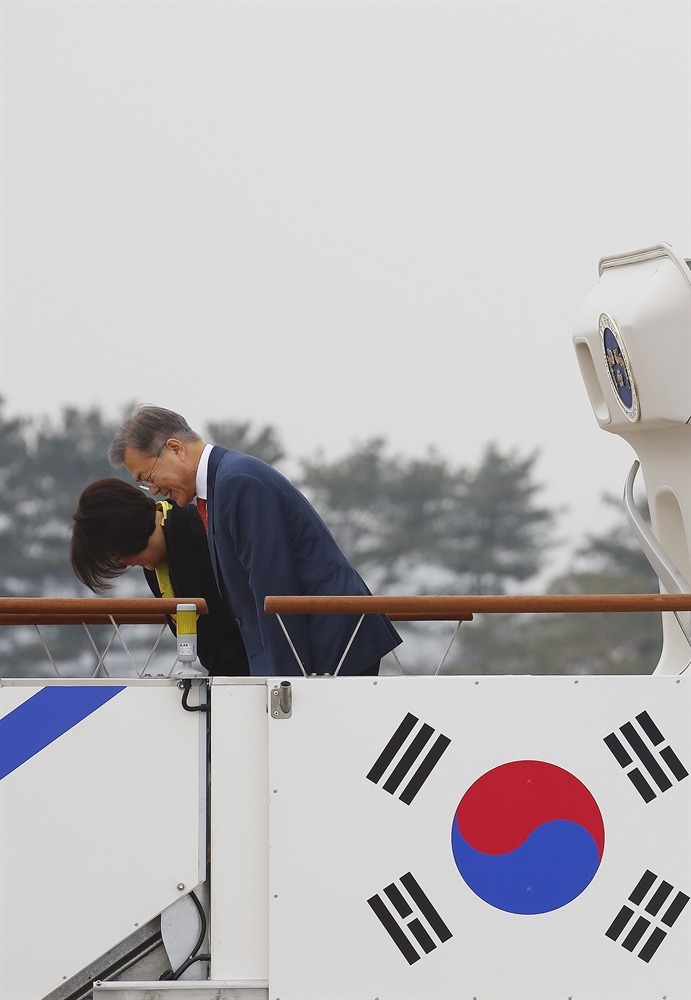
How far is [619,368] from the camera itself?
10.6 feet

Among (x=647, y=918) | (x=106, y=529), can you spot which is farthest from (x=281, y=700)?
(x=647, y=918)

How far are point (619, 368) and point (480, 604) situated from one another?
100 centimetres

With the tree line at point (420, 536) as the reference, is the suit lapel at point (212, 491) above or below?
above

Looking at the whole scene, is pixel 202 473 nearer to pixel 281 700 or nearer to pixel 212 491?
pixel 212 491

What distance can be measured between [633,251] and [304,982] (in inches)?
80.8

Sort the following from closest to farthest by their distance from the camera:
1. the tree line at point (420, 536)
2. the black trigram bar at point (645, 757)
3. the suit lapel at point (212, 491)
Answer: the black trigram bar at point (645, 757) < the suit lapel at point (212, 491) < the tree line at point (420, 536)

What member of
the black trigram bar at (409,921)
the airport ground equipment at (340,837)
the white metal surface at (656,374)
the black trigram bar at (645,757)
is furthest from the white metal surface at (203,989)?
the white metal surface at (656,374)

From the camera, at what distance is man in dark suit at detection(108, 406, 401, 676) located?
2.77 metres

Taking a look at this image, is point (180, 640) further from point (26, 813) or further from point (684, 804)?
point (684, 804)

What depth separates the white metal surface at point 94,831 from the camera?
2.48 meters

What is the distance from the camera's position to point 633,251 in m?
3.22

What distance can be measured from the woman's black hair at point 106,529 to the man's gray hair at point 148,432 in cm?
9

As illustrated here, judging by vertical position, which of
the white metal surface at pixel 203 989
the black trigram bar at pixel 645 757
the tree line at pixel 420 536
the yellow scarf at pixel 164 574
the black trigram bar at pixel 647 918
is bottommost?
the tree line at pixel 420 536

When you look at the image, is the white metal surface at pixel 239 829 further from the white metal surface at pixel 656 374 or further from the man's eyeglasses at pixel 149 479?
the white metal surface at pixel 656 374
